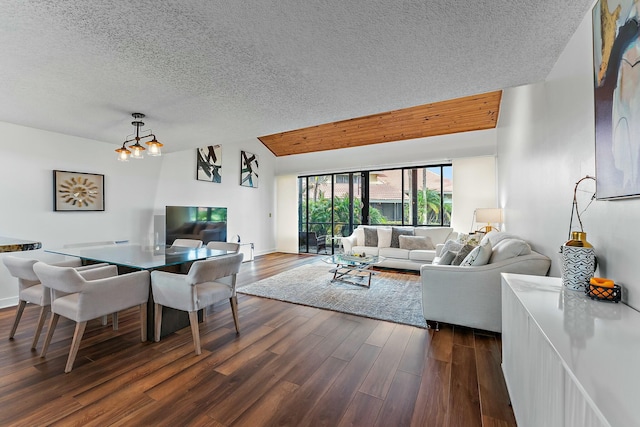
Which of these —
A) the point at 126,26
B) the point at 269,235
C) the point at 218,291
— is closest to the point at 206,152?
the point at 269,235

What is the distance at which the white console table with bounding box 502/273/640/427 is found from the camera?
0.59m

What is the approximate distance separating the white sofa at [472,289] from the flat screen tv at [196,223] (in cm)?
406

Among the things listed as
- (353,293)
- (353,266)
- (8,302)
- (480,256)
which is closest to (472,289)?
(480,256)

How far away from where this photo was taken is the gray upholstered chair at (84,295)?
1.96m

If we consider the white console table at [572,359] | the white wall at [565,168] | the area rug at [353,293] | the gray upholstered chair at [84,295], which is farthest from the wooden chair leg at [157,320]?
the white wall at [565,168]

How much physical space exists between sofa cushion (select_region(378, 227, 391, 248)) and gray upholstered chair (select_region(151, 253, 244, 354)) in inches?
147

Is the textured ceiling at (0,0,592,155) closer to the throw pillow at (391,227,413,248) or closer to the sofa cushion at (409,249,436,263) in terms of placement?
the sofa cushion at (409,249,436,263)

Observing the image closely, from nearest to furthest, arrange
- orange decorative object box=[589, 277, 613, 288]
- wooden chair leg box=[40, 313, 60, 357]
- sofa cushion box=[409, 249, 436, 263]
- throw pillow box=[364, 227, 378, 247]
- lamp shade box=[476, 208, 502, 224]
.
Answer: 1. orange decorative object box=[589, 277, 613, 288]
2. wooden chair leg box=[40, 313, 60, 357]
3. lamp shade box=[476, 208, 502, 224]
4. sofa cushion box=[409, 249, 436, 263]
5. throw pillow box=[364, 227, 378, 247]

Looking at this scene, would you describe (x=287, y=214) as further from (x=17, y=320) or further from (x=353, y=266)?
(x=17, y=320)

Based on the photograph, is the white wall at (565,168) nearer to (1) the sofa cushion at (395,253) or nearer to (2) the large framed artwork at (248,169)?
(1) the sofa cushion at (395,253)

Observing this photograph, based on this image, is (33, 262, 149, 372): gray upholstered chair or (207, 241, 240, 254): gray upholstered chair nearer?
(33, 262, 149, 372): gray upholstered chair

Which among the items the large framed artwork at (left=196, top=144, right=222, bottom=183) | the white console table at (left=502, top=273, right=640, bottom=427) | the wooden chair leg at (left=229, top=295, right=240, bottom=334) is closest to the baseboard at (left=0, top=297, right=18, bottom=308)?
the wooden chair leg at (left=229, top=295, right=240, bottom=334)

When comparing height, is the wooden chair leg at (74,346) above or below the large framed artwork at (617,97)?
below

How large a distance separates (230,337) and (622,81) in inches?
119
